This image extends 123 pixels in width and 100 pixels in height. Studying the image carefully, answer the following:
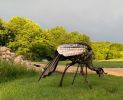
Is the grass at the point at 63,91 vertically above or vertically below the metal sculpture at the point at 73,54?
below

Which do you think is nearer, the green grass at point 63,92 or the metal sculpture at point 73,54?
the green grass at point 63,92

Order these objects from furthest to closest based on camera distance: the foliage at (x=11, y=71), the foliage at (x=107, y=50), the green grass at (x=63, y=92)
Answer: the foliage at (x=107, y=50)
the foliage at (x=11, y=71)
the green grass at (x=63, y=92)

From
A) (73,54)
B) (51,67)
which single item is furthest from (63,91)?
(73,54)

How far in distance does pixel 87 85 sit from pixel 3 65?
7.80 m

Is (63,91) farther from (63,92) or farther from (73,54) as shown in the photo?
(73,54)

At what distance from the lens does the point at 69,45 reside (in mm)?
19281

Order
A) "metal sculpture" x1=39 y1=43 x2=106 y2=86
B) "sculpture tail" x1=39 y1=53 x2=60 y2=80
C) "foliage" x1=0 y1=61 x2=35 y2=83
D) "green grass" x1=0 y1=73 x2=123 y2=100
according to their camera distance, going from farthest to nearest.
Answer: "foliage" x1=0 y1=61 x2=35 y2=83 → "sculpture tail" x1=39 y1=53 x2=60 y2=80 → "metal sculpture" x1=39 y1=43 x2=106 y2=86 → "green grass" x1=0 y1=73 x2=123 y2=100

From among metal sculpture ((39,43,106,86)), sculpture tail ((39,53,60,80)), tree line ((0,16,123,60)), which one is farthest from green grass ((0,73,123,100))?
tree line ((0,16,123,60))

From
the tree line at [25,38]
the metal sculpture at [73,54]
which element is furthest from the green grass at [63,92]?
the tree line at [25,38]

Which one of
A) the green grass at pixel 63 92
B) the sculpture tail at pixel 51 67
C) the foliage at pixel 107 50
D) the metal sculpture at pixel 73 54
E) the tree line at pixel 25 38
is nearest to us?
the green grass at pixel 63 92

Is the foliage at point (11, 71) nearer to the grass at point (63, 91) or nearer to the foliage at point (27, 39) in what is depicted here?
the grass at point (63, 91)

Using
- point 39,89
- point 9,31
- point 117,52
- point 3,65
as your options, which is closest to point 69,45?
point 39,89

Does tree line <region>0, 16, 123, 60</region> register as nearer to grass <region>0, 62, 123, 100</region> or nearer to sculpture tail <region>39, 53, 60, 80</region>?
grass <region>0, 62, 123, 100</region>

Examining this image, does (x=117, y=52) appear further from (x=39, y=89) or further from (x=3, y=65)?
(x=39, y=89)
